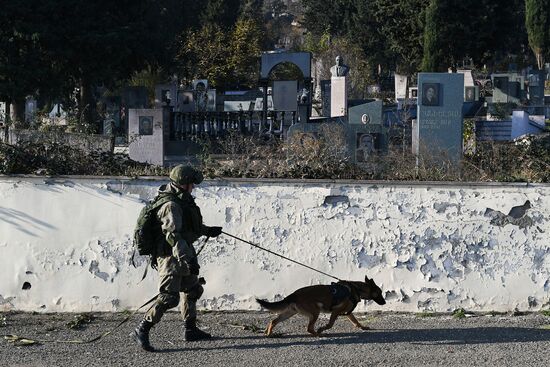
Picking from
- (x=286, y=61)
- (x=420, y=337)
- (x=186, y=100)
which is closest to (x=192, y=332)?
(x=420, y=337)

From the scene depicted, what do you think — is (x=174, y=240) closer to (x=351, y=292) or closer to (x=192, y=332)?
(x=192, y=332)

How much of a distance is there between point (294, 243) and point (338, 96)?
2208 centimetres

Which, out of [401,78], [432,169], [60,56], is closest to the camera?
[432,169]

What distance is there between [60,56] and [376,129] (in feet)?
67.9

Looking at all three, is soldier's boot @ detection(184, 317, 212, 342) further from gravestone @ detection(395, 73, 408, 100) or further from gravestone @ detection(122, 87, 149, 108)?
gravestone @ detection(395, 73, 408, 100)

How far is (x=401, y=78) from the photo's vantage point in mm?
45688

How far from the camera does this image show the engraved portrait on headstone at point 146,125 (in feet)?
66.7

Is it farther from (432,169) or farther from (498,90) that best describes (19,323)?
(498,90)

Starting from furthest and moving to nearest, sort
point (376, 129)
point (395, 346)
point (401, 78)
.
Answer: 1. point (401, 78)
2. point (376, 129)
3. point (395, 346)

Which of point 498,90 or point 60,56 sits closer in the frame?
point 60,56

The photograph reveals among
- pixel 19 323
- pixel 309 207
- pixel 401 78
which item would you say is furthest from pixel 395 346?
pixel 401 78

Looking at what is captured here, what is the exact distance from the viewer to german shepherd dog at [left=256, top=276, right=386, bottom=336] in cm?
777

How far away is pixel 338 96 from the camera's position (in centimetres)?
3048

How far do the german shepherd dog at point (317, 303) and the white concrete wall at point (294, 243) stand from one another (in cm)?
81
